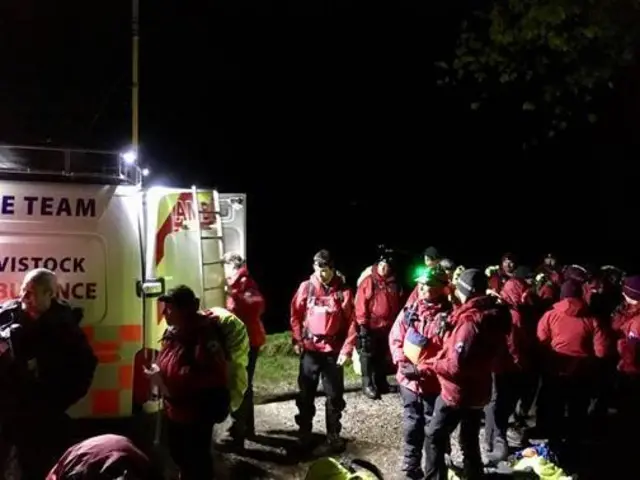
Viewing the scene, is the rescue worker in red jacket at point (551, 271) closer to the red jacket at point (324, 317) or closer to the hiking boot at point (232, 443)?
the red jacket at point (324, 317)

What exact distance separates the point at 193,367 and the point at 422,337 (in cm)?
190

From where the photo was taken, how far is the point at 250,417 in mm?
7895

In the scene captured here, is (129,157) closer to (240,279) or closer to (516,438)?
(240,279)

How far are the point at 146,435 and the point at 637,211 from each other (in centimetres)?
2115

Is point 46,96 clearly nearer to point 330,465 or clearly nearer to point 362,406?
point 362,406

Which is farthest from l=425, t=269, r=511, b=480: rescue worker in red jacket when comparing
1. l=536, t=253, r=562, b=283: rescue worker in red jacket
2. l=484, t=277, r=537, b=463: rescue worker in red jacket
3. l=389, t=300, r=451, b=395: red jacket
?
l=536, t=253, r=562, b=283: rescue worker in red jacket

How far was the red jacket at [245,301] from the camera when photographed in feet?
24.6

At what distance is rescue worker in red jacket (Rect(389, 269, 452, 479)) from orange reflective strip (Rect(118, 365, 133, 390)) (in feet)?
6.78

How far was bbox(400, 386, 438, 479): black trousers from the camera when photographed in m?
6.57

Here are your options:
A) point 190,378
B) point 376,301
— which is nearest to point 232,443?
point 190,378

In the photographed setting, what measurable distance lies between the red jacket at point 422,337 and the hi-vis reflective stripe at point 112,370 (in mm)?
2030

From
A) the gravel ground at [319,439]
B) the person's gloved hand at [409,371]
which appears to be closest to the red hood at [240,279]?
the gravel ground at [319,439]

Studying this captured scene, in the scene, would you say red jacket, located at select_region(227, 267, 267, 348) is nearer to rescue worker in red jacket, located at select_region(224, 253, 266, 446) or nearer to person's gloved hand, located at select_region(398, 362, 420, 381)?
rescue worker in red jacket, located at select_region(224, 253, 266, 446)

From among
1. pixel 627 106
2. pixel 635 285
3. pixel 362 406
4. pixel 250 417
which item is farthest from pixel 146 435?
pixel 627 106
